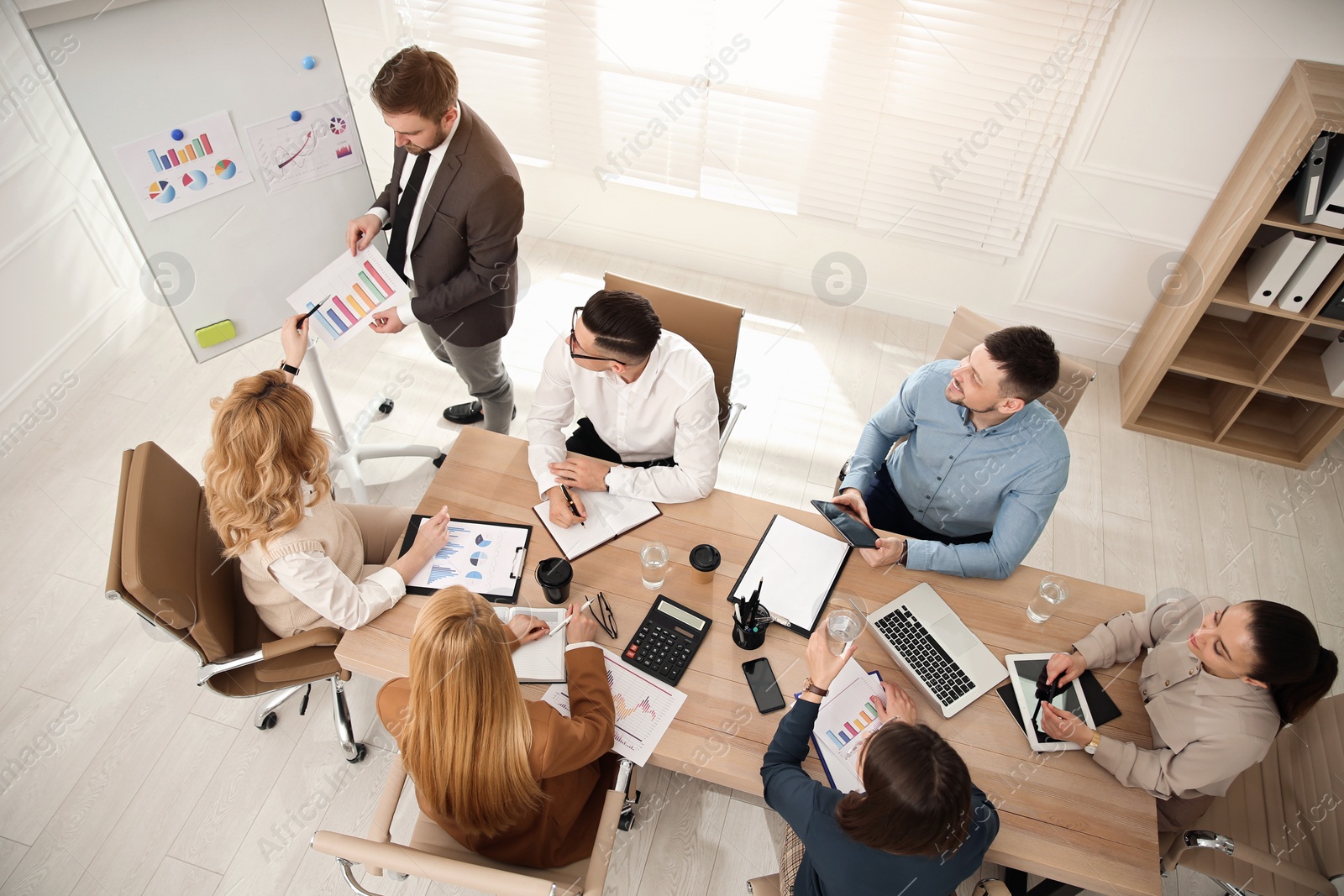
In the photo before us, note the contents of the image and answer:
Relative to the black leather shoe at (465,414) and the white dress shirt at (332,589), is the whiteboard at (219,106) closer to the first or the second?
the black leather shoe at (465,414)

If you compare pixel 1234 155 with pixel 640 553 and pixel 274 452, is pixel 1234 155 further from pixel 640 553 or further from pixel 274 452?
pixel 274 452

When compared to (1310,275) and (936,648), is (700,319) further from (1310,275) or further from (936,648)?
(1310,275)

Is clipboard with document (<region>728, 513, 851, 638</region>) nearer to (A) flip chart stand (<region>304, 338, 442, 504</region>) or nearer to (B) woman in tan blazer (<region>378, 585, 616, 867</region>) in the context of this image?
(B) woman in tan blazer (<region>378, 585, 616, 867</region>)

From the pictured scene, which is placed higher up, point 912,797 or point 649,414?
point 912,797

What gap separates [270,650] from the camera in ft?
6.95

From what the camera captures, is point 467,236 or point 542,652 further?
point 467,236

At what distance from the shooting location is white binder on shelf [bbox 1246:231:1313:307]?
125 inches

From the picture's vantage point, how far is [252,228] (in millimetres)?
2775

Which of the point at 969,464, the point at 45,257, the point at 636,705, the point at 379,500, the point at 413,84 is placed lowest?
the point at 379,500

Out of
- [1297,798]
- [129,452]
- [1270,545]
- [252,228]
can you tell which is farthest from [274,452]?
[1270,545]

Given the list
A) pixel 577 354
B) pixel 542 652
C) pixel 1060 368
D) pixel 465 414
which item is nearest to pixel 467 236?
pixel 577 354

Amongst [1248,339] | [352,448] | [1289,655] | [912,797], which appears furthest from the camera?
[1248,339]

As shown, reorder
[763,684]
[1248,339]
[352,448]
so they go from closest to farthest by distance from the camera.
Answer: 1. [763,684]
2. [352,448]
3. [1248,339]

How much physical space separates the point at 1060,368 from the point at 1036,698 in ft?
3.71
